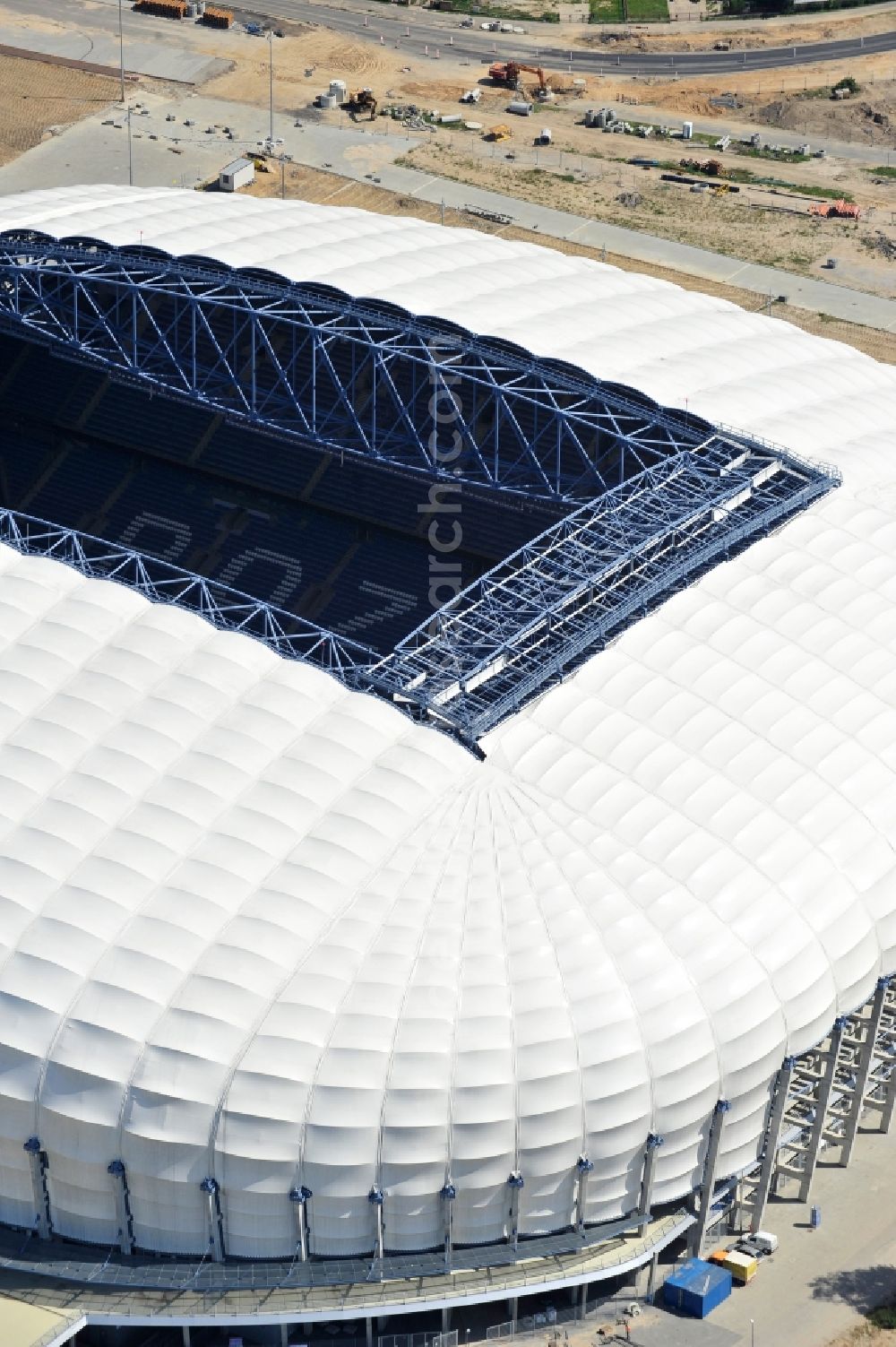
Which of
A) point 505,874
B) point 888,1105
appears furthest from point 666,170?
point 505,874

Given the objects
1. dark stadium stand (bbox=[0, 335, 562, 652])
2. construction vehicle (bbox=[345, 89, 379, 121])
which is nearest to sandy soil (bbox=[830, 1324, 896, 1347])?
dark stadium stand (bbox=[0, 335, 562, 652])

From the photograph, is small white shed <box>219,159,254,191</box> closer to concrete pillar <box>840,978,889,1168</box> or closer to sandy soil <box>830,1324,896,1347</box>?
concrete pillar <box>840,978,889,1168</box>

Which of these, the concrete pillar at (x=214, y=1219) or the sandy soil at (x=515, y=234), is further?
the sandy soil at (x=515, y=234)

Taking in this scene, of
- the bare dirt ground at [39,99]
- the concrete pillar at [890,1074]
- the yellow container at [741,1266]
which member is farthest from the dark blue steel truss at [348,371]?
the bare dirt ground at [39,99]

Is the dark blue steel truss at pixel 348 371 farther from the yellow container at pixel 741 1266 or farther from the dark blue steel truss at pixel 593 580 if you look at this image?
the yellow container at pixel 741 1266

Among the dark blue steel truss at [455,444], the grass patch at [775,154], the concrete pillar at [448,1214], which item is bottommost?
the concrete pillar at [448,1214]

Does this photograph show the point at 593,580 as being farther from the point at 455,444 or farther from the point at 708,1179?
the point at 708,1179

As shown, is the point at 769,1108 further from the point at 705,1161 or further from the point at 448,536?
the point at 448,536

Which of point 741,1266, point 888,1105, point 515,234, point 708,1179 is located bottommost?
point 741,1266
